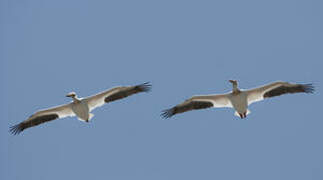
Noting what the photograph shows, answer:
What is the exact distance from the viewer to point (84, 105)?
33312mm

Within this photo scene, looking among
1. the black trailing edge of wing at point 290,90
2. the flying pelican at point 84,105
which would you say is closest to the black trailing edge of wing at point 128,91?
the flying pelican at point 84,105

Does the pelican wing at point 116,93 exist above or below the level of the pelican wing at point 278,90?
above

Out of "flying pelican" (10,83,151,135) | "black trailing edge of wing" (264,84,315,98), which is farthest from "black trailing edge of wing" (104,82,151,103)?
"black trailing edge of wing" (264,84,315,98)

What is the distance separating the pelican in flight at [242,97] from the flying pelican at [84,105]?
207 cm

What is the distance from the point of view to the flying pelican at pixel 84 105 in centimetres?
3322

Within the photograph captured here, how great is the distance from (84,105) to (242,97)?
6089 mm

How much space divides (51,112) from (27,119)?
1045mm

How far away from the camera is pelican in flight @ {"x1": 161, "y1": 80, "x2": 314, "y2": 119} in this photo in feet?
107

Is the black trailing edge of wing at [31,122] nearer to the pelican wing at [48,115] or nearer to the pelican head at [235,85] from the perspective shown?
the pelican wing at [48,115]

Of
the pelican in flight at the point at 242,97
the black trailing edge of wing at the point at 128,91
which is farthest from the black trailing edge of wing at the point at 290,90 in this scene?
the black trailing edge of wing at the point at 128,91

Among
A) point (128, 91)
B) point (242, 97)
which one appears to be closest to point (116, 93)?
point (128, 91)

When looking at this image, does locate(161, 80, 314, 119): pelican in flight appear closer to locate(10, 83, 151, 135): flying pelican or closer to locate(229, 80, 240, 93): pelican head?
locate(229, 80, 240, 93): pelican head

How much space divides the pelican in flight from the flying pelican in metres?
2.07

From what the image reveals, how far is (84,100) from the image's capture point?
3328cm
